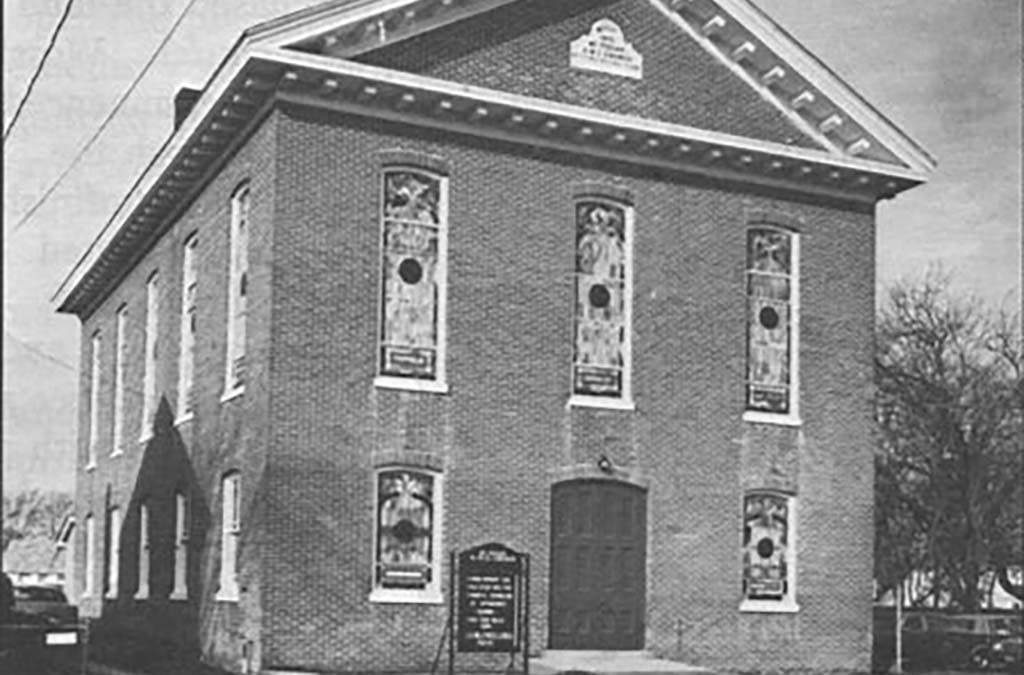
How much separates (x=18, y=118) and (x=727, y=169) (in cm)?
569

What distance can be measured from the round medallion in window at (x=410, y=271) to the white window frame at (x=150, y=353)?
1.55 m

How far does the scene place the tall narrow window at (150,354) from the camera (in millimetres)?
8617

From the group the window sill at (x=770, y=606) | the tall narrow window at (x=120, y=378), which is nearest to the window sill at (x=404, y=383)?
the tall narrow window at (x=120, y=378)

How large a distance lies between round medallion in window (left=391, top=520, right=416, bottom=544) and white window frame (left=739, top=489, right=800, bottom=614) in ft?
6.44

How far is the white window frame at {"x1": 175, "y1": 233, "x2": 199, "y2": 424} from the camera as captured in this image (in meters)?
9.06

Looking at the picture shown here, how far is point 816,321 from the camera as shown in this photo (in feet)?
34.3

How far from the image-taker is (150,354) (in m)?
8.72

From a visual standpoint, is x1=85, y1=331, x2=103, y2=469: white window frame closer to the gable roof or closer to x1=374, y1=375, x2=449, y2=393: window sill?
the gable roof

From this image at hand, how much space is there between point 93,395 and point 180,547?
224 centimetres

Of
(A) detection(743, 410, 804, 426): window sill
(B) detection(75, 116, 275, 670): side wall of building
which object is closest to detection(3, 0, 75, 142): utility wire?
(B) detection(75, 116, 275, 670): side wall of building

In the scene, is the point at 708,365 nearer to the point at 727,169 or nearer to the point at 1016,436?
the point at 727,169

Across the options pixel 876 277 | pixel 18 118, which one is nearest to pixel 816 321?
pixel 876 277

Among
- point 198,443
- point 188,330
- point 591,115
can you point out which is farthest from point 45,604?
point 591,115

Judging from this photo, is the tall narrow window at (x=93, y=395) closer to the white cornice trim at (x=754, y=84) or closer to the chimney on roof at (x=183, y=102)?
the chimney on roof at (x=183, y=102)
